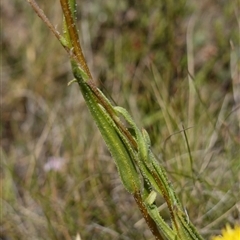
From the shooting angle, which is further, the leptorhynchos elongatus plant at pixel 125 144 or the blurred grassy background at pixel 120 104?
the blurred grassy background at pixel 120 104

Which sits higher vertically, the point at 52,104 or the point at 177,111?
the point at 52,104

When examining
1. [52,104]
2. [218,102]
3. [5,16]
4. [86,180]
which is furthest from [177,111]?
[5,16]

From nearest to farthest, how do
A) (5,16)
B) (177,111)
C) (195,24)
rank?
(177,111)
(195,24)
(5,16)

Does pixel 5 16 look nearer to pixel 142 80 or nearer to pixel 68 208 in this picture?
pixel 142 80

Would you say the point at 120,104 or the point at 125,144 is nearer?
the point at 125,144
